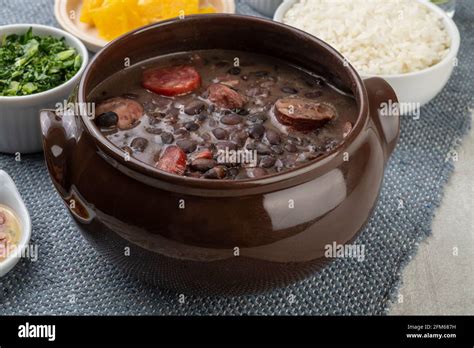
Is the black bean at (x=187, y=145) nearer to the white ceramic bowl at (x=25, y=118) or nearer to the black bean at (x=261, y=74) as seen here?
the black bean at (x=261, y=74)

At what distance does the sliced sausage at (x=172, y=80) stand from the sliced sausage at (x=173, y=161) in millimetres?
268

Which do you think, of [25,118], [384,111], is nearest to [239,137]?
[384,111]

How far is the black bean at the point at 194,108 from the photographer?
75.8 inches

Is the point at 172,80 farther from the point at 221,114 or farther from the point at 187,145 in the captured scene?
the point at 187,145

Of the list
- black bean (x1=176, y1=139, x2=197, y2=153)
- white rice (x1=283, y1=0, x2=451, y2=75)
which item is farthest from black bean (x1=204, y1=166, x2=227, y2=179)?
white rice (x1=283, y1=0, x2=451, y2=75)

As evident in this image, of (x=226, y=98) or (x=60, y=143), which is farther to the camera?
(x=226, y=98)

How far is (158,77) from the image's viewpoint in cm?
205

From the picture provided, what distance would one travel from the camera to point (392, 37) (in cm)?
274

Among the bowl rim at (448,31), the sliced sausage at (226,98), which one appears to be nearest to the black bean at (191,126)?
the sliced sausage at (226,98)

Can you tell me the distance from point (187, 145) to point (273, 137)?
0.21 metres

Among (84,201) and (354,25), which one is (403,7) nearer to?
(354,25)

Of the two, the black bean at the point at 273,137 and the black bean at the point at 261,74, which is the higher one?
the black bean at the point at 261,74

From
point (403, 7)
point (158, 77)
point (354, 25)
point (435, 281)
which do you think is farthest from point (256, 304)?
point (403, 7)

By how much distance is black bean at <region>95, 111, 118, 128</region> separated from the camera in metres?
1.87
